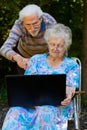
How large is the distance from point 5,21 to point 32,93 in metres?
4.90

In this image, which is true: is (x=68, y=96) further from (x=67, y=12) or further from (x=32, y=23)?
(x=67, y=12)

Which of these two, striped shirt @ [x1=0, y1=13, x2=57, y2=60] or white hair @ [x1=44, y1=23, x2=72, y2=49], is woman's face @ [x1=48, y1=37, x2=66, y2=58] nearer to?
white hair @ [x1=44, y1=23, x2=72, y2=49]

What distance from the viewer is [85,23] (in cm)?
768

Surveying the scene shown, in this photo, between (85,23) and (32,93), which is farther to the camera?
(85,23)

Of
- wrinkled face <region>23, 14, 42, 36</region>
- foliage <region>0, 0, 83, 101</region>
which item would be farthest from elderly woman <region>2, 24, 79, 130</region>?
foliage <region>0, 0, 83, 101</region>

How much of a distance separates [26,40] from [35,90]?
0.80 m

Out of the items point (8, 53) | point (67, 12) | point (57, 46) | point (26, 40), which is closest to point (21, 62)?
point (8, 53)

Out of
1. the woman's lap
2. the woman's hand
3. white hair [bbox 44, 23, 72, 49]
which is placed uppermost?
white hair [bbox 44, 23, 72, 49]

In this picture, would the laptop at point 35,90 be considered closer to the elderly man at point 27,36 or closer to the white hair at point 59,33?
the elderly man at point 27,36

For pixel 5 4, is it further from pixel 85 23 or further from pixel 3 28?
pixel 3 28

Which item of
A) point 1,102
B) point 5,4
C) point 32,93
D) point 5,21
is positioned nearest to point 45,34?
point 32,93

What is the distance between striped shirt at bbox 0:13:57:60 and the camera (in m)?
5.22

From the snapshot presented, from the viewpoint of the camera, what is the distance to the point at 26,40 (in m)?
5.41

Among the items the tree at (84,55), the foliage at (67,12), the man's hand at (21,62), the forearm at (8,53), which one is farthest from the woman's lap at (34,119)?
the foliage at (67,12)
